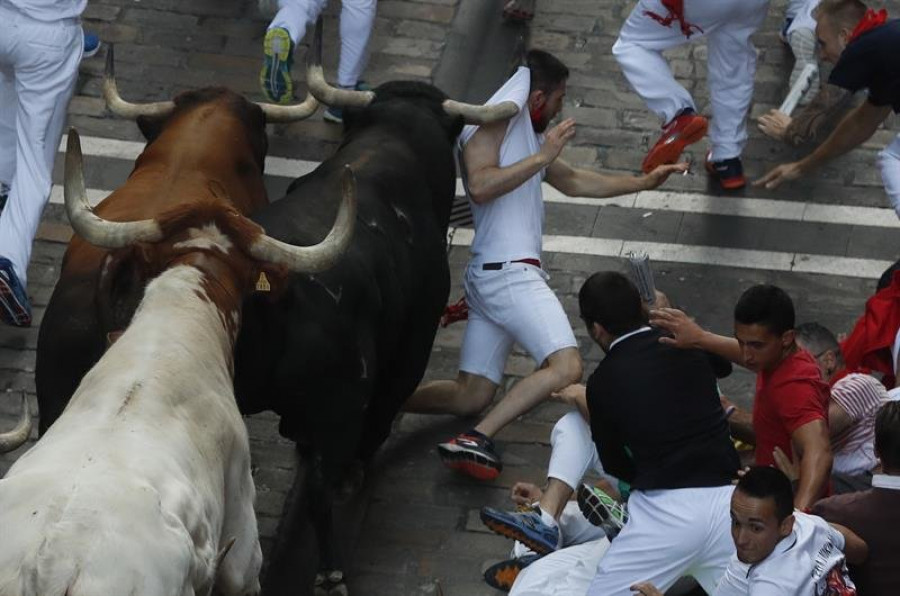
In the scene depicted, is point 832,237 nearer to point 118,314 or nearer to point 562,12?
point 562,12

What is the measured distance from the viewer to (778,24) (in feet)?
41.1

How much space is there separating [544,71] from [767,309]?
7.29ft

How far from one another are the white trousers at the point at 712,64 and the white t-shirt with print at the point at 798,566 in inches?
183

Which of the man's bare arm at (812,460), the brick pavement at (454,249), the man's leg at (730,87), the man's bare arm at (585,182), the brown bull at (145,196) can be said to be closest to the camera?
the brown bull at (145,196)

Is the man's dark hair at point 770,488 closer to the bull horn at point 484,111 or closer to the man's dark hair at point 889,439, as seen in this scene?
the man's dark hair at point 889,439

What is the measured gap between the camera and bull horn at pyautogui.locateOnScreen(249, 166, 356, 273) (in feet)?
22.9

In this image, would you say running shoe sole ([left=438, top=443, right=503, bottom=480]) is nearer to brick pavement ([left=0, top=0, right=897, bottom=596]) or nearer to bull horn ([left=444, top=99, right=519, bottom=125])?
brick pavement ([left=0, top=0, right=897, bottom=596])

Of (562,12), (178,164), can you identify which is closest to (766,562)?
(178,164)

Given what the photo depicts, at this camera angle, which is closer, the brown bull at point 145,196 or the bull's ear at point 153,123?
the brown bull at point 145,196

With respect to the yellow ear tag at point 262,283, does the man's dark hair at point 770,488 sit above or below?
above

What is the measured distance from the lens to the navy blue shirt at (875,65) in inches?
372

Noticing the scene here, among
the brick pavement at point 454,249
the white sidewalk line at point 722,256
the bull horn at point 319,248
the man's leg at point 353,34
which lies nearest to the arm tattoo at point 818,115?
the brick pavement at point 454,249

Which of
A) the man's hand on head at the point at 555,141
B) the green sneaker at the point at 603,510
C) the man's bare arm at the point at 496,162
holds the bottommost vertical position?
the green sneaker at the point at 603,510

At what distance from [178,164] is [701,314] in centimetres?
320
